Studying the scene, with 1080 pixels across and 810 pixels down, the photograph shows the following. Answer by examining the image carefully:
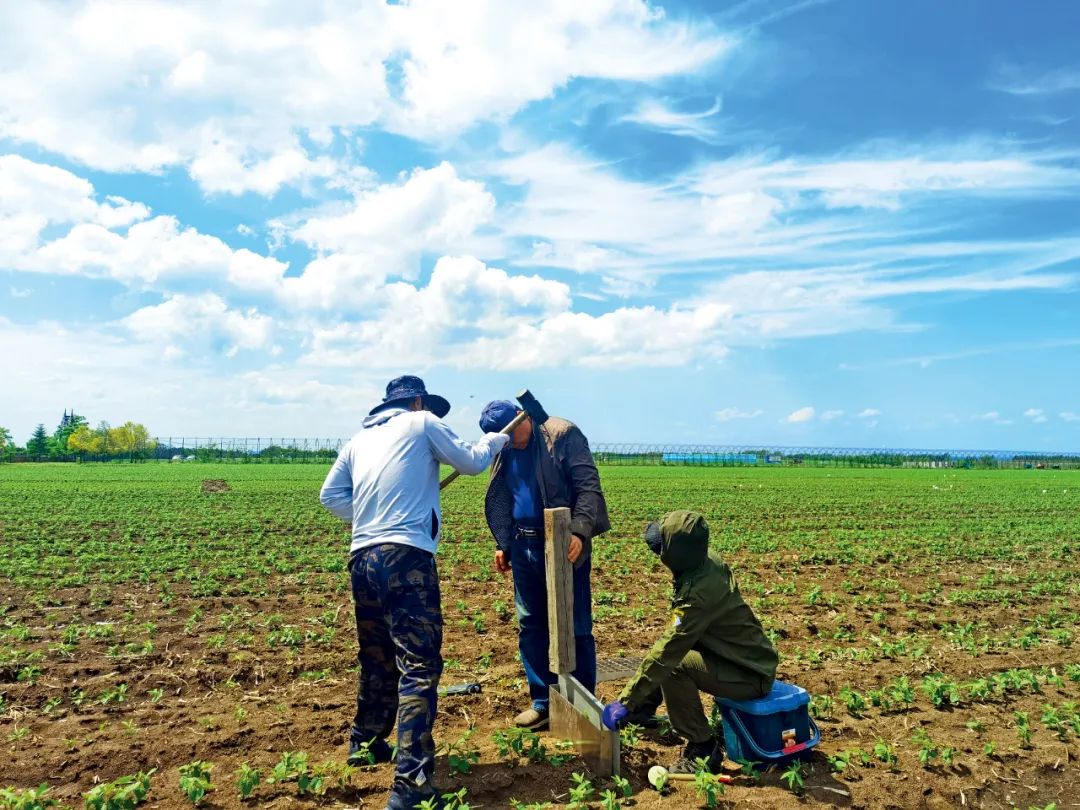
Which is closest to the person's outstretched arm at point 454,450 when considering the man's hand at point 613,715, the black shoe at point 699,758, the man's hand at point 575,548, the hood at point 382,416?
the hood at point 382,416

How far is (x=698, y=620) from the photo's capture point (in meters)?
4.46

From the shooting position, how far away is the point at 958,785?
4.67m

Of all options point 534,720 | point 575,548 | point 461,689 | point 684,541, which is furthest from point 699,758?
point 461,689

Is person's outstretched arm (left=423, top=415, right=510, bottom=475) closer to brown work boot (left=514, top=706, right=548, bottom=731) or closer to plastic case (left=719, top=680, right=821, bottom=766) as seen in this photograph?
brown work boot (left=514, top=706, right=548, bottom=731)

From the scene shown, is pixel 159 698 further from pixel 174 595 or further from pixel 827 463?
pixel 827 463

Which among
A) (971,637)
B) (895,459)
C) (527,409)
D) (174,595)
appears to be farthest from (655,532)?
(895,459)

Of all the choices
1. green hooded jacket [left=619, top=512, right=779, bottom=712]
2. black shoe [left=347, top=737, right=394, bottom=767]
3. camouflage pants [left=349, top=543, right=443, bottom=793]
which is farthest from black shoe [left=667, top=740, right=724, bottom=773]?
black shoe [left=347, top=737, right=394, bottom=767]

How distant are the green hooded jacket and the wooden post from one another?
508 millimetres

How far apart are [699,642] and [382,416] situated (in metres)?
2.33

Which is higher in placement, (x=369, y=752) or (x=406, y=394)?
(x=406, y=394)

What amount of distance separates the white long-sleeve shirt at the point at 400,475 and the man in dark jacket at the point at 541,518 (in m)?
0.63

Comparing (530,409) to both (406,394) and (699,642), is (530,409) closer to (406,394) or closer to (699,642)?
(406,394)

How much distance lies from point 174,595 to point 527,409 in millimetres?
7596

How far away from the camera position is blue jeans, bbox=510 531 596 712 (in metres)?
5.39
